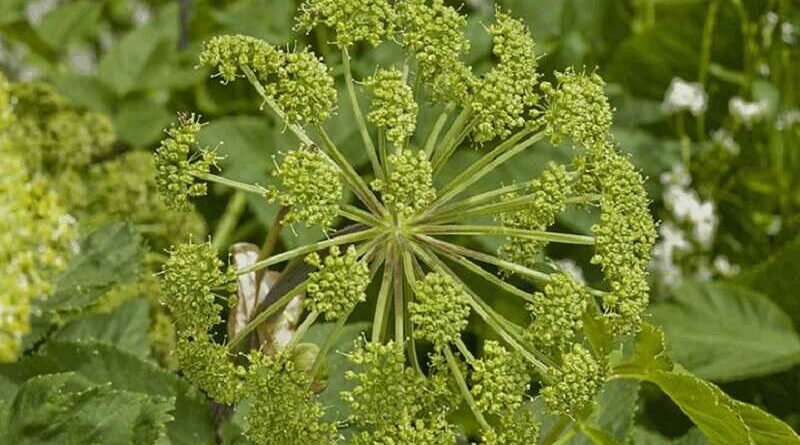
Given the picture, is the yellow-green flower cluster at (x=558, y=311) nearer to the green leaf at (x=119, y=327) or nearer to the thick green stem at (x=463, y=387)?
the thick green stem at (x=463, y=387)

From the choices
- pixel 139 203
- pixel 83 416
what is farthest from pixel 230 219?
pixel 83 416

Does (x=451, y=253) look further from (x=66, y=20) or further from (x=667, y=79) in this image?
(x=66, y=20)

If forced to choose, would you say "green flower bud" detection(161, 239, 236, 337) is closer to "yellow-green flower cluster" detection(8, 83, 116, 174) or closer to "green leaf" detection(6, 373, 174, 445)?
"green leaf" detection(6, 373, 174, 445)

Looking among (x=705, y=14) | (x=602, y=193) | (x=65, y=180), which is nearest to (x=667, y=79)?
(x=705, y=14)

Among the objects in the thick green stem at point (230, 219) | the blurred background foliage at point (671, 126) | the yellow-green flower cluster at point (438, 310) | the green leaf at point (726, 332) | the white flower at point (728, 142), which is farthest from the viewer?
the white flower at point (728, 142)

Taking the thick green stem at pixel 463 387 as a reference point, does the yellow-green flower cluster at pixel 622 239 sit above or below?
above

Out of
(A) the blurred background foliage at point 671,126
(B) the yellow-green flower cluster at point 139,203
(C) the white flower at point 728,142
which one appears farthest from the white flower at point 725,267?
(B) the yellow-green flower cluster at point 139,203

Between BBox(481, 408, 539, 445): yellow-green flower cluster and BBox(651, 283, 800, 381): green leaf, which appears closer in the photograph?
BBox(481, 408, 539, 445): yellow-green flower cluster

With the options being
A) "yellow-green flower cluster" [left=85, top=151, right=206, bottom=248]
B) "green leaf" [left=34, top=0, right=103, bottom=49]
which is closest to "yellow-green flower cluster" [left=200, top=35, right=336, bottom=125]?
"yellow-green flower cluster" [left=85, top=151, right=206, bottom=248]
